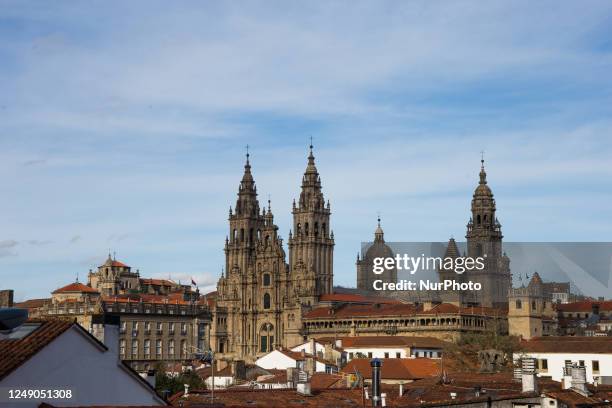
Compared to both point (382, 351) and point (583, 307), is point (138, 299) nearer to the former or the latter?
point (382, 351)

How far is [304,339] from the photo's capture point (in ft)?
522

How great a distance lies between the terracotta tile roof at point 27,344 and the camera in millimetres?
19906

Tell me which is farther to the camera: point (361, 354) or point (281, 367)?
point (361, 354)

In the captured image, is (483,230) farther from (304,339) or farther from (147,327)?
(147,327)

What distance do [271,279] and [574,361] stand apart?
82.9 m

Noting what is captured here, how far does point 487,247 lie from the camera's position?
7554 inches

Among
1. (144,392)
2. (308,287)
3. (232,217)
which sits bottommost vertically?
(144,392)

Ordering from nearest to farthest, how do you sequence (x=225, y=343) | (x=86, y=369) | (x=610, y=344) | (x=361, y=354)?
(x=86, y=369), (x=610, y=344), (x=361, y=354), (x=225, y=343)

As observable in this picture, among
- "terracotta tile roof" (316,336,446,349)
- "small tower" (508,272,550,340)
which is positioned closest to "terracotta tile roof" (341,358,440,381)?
"terracotta tile roof" (316,336,446,349)

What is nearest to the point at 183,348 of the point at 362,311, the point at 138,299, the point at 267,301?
the point at 138,299

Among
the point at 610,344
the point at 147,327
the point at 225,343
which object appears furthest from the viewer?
the point at 225,343

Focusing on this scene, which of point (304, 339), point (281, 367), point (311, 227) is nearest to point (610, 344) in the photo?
point (281, 367)

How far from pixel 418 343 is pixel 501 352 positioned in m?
24.0

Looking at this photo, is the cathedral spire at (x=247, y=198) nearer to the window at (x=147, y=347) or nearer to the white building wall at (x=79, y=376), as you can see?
the window at (x=147, y=347)
